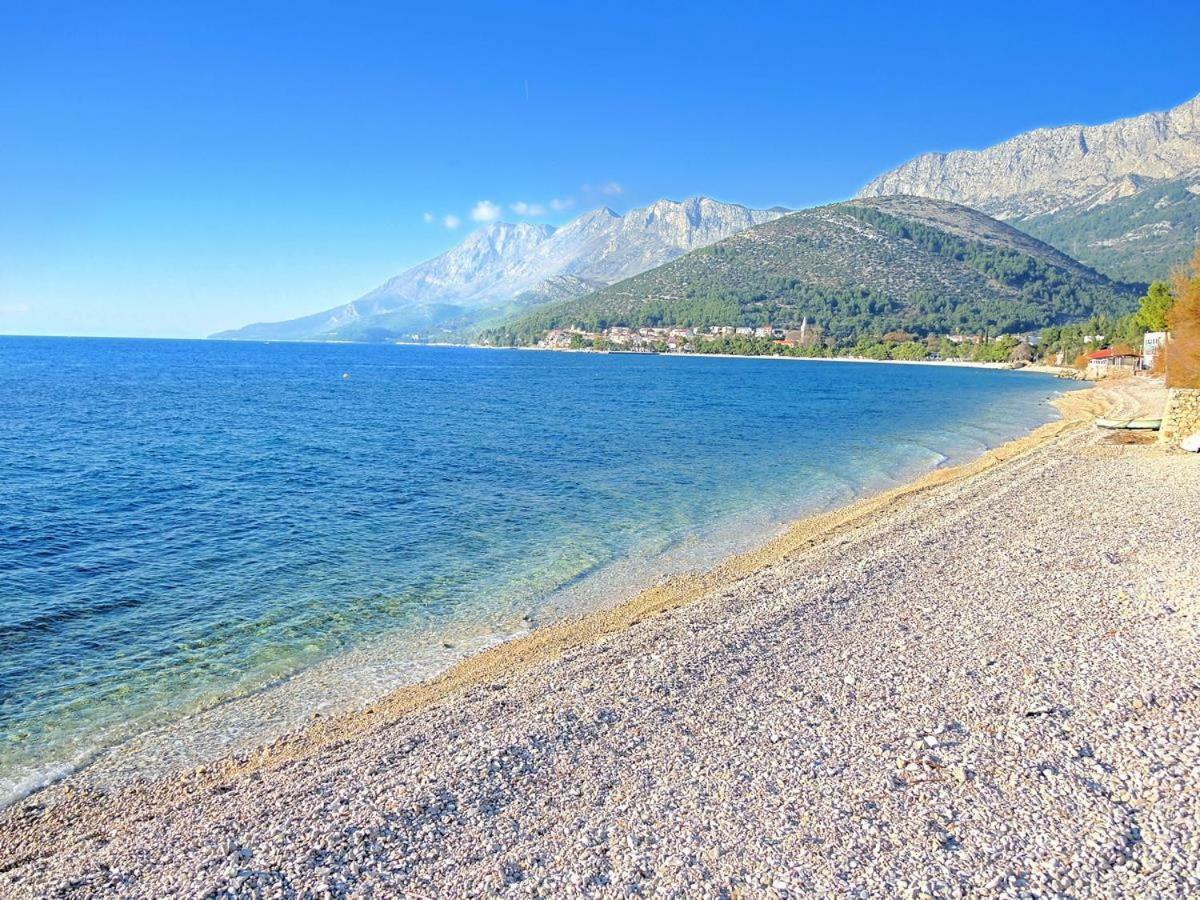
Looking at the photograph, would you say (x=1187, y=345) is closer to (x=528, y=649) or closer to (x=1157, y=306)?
(x=528, y=649)

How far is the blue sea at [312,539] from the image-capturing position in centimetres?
1195

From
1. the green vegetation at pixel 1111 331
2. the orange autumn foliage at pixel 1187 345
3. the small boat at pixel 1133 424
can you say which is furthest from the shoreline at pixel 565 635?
the green vegetation at pixel 1111 331

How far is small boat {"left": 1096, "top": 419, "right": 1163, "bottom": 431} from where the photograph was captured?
35781 mm

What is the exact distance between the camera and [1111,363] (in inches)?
4038

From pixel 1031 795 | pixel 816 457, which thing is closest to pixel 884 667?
pixel 1031 795

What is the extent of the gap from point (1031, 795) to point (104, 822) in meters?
10.0

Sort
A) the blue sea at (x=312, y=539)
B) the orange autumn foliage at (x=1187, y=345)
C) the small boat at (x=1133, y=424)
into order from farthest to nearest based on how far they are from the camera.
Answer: the orange autumn foliage at (x=1187, y=345) < the small boat at (x=1133, y=424) < the blue sea at (x=312, y=539)

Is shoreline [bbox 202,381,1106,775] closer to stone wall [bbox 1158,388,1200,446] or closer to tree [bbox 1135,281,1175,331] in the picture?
stone wall [bbox 1158,388,1200,446]

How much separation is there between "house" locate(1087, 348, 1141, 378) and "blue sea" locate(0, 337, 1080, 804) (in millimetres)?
57939

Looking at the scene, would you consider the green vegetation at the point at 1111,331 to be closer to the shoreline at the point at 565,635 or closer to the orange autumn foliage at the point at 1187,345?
the orange autumn foliage at the point at 1187,345

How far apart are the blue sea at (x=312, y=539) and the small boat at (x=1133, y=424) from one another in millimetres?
6228

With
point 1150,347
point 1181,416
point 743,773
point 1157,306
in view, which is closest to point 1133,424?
point 1181,416

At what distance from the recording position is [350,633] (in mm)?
14617

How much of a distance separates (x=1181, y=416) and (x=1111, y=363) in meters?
88.2
